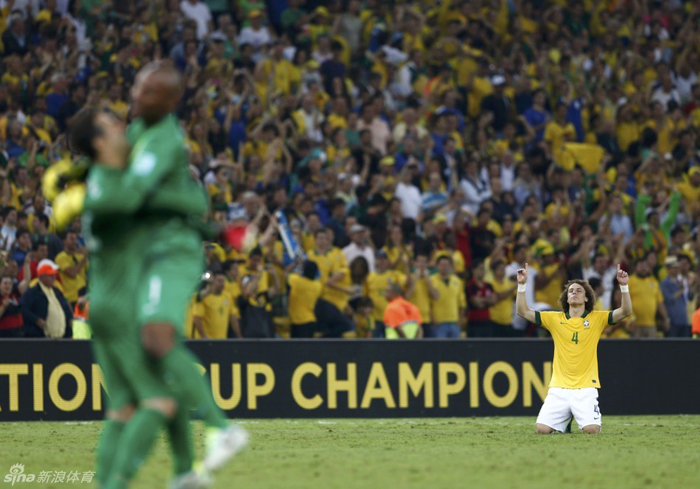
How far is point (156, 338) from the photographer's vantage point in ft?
20.7

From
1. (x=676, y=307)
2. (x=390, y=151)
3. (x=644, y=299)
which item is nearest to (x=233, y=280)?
(x=390, y=151)

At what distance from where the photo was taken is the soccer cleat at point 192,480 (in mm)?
6527

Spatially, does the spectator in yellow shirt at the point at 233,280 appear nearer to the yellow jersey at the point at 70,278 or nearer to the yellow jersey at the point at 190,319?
the yellow jersey at the point at 190,319

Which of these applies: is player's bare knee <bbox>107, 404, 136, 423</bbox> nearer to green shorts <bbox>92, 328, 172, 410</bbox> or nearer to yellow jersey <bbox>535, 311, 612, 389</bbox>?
green shorts <bbox>92, 328, 172, 410</bbox>

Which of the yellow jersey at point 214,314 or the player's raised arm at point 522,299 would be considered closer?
the player's raised arm at point 522,299

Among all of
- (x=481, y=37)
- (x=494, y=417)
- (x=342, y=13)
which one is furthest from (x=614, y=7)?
(x=494, y=417)

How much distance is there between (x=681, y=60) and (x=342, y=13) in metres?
7.11

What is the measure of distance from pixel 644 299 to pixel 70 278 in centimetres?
829

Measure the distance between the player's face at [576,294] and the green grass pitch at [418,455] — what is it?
4.33 feet

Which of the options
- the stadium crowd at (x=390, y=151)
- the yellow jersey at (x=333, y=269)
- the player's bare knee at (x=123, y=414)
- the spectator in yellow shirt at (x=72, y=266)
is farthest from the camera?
the yellow jersey at (x=333, y=269)

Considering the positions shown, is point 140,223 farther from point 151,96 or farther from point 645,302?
point 645,302

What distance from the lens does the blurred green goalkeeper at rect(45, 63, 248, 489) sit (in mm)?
6340

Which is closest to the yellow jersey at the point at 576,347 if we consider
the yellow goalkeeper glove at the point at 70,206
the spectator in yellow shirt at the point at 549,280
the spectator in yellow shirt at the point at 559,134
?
the spectator in yellow shirt at the point at 549,280

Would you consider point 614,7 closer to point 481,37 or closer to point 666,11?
point 666,11
